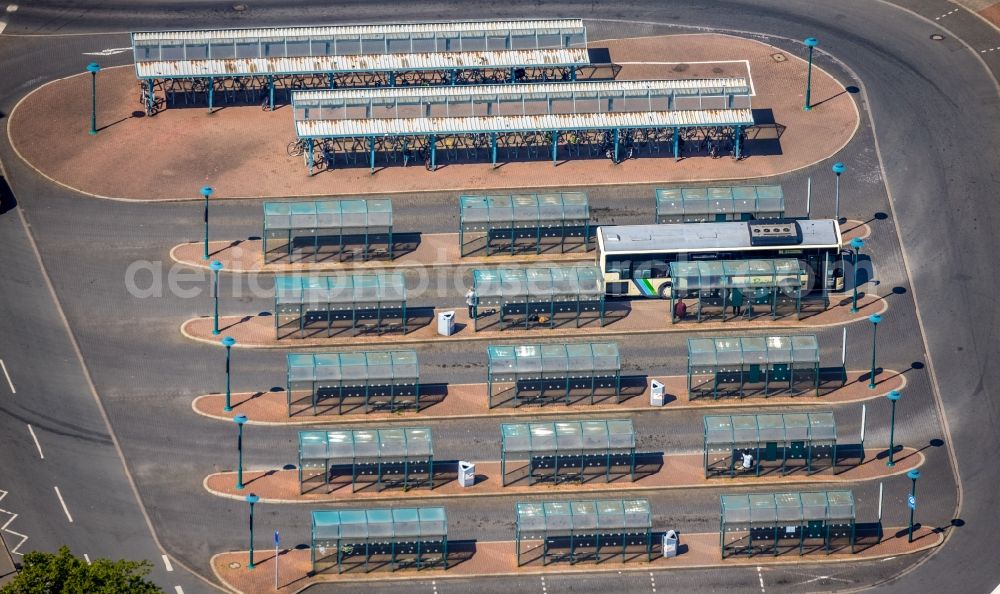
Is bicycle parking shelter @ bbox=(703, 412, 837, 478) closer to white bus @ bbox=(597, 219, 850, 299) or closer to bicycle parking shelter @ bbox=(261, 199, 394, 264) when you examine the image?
white bus @ bbox=(597, 219, 850, 299)

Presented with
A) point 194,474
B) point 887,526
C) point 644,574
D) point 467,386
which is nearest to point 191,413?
point 194,474

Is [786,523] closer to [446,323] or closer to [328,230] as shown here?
[446,323]

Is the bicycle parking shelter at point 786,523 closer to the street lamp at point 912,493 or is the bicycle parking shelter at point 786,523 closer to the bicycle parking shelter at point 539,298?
the street lamp at point 912,493

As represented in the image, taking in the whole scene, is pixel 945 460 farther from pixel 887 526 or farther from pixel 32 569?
pixel 32 569

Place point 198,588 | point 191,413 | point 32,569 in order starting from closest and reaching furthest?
1. point 32,569
2. point 198,588
3. point 191,413

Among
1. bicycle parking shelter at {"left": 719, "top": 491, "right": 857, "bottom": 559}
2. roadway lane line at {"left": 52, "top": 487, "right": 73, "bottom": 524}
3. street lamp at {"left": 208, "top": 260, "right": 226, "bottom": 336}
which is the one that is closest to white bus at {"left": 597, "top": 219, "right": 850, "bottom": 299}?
bicycle parking shelter at {"left": 719, "top": 491, "right": 857, "bottom": 559}

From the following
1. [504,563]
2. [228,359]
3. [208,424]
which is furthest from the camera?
[208,424]

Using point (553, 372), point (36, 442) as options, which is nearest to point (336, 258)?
point (553, 372)
